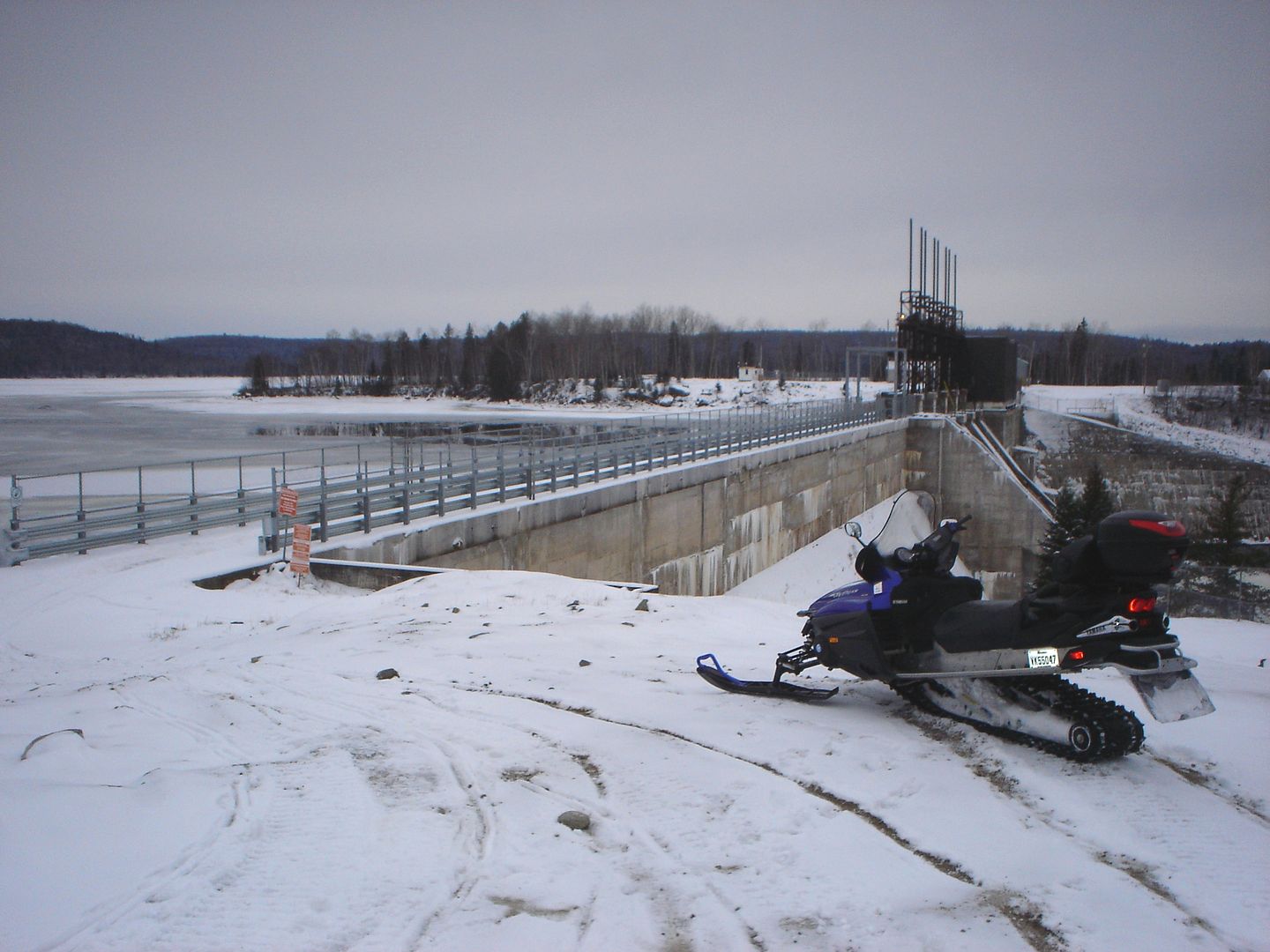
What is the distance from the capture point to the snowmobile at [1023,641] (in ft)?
16.4

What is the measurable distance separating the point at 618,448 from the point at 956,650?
17.7 m

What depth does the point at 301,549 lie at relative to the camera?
A: 12352 millimetres

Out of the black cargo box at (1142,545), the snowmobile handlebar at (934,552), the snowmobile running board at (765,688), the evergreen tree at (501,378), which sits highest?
the evergreen tree at (501,378)

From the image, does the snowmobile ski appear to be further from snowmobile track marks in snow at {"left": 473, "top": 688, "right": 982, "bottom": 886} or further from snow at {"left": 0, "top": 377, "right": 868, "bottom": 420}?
snow at {"left": 0, "top": 377, "right": 868, "bottom": 420}

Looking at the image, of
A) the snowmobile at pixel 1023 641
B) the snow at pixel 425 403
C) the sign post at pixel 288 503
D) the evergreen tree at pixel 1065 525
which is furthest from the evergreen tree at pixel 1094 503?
the snowmobile at pixel 1023 641

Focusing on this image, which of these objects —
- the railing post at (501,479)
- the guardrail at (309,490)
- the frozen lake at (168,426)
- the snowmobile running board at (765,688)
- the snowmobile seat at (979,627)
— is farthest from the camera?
the frozen lake at (168,426)

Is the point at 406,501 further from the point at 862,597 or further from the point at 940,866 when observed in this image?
the point at 940,866

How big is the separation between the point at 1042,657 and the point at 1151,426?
78.3 m

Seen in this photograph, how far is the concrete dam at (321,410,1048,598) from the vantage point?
55.1 ft

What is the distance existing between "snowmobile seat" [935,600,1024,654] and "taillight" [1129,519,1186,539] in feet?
2.91

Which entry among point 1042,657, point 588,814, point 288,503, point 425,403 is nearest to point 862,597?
point 1042,657

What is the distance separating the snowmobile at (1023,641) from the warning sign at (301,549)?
7.23 m

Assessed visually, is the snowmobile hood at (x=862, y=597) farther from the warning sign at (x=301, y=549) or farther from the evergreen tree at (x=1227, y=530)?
the evergreen tree at (x=1227, y=530)

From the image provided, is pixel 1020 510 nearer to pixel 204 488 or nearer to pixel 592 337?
pixel 204 488
